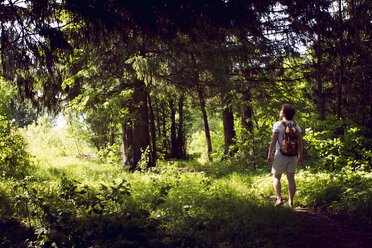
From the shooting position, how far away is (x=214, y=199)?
4.84 m

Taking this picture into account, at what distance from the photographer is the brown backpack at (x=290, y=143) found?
473cm

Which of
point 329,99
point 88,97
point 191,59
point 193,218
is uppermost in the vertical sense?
point 191,59

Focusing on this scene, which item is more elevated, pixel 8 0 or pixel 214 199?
pixel 8 0

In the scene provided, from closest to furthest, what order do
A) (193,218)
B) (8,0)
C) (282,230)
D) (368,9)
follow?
(282,230) → (193,218) → (8,0) → (368,9)

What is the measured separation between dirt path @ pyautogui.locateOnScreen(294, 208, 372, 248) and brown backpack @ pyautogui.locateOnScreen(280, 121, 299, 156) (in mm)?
1145

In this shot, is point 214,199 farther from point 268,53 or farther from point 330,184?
point 268,53

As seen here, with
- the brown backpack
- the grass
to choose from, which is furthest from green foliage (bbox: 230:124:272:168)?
the brown backpack

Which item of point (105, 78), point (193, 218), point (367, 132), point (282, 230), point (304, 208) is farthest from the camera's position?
point (105, 78)

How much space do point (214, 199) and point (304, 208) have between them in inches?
66.1

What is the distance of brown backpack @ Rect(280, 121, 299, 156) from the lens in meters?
4.73

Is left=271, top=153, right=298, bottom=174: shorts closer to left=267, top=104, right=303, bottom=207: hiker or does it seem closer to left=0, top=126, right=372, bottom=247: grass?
left=267, top=104, right=303, bottom=207: hiker

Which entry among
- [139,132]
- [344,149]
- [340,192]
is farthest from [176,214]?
[139,132]

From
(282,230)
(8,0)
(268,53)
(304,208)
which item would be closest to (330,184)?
(304,208)

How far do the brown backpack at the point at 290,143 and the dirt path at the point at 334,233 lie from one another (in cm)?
115
